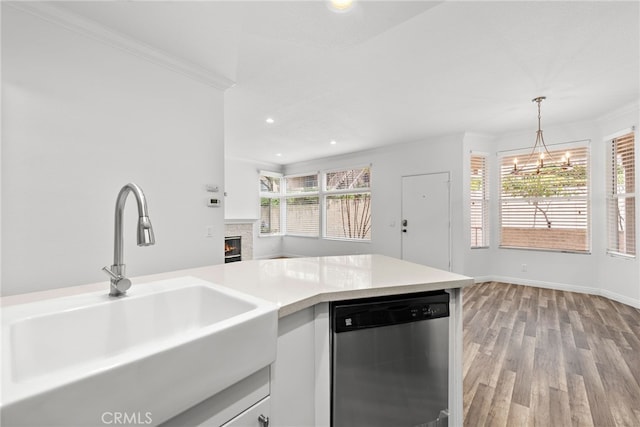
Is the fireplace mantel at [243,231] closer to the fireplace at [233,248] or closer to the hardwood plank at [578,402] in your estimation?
the fireplace at [233,248]

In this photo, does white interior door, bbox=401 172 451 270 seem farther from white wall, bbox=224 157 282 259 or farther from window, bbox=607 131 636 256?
white wall, bbox=224 157 282 259

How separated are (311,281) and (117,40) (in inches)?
87.9

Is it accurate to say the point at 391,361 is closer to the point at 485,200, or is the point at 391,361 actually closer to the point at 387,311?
the point at 387,311

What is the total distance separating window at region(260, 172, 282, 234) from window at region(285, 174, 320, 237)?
0.82 feet

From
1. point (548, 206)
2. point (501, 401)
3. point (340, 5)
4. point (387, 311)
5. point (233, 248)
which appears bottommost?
point (501, 401)

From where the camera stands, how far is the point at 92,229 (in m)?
1.94

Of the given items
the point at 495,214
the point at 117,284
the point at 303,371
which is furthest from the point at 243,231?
the point at 303,371

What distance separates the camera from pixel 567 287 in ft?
13.9

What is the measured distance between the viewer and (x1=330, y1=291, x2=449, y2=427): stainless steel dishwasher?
1.13 meters

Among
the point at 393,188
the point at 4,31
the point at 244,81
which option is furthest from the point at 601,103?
the point at 4,31

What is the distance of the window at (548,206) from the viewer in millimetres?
4141

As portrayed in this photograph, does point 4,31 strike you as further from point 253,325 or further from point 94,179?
point 253,325

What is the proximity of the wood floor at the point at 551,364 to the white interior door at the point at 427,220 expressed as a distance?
1.30 meters

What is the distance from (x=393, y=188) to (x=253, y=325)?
16.4 ft
